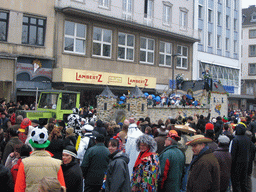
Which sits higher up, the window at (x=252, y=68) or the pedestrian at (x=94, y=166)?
the window at (x=252, y=68)

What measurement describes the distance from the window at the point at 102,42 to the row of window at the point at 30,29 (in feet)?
14.9

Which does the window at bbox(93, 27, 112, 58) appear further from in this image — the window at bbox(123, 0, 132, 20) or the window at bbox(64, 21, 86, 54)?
the window at bbox(123, 0, 132, 20)

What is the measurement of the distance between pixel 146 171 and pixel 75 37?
19648 mm

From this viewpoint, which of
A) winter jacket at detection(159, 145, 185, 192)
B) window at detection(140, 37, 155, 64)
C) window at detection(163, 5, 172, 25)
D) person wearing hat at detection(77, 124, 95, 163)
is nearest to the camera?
winter jacket at detection(159, 145, 185, 192)

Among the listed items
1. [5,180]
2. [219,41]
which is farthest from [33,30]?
[219,41]

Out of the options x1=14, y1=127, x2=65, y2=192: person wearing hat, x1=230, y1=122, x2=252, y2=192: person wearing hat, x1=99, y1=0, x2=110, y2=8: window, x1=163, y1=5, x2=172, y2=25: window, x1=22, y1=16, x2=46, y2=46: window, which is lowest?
x1=230, y1=122, x2=252, y2=192: person wearing hat

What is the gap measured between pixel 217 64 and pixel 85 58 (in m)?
19.6

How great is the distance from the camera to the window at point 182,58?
30812mm

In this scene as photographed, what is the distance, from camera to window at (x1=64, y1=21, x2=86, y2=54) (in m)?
22.4

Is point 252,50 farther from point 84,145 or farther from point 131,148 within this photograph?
point 84,145

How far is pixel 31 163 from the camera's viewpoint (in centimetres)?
357

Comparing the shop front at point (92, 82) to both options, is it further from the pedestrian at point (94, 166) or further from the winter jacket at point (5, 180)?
the winter jacket at point (5, 180)

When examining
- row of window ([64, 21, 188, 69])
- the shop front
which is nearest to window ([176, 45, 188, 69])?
row of window ([64, 21, 188, 69])

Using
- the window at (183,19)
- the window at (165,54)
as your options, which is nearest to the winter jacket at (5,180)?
the window at (165,54)
